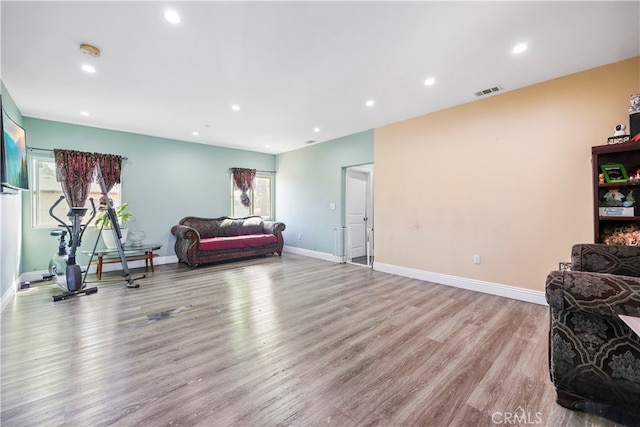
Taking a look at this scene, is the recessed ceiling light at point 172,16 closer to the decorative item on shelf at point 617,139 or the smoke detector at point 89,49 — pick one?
the smoke detector at point 89,49

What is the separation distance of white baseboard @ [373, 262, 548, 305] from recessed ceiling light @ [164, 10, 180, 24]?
14.3ft

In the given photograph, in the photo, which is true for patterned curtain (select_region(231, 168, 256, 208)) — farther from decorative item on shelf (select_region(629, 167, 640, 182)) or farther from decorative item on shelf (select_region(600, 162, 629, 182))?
decorative item on shelf (select_region(629, 167, 640, 182))

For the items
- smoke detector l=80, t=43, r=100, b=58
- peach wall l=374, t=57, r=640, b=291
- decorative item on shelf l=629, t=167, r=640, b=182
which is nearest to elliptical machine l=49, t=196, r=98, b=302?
smoke detector l=80, t=43, r=100, b=58

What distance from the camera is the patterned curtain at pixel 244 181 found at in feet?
21.5

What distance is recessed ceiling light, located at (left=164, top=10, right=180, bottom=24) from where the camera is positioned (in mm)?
1984

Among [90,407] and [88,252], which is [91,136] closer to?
[88,252]

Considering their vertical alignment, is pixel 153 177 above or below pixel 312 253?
above

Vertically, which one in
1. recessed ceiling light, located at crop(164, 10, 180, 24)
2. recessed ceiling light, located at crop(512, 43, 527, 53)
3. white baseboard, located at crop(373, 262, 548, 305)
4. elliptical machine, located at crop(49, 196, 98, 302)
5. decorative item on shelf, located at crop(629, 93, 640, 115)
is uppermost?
recessed ceiling light, located at crop(164, 10, 180, 24)

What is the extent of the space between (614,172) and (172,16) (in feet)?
13.9

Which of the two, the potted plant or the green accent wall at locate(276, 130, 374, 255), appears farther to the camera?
the green accent wall at locate(276, 130, 374, 255)

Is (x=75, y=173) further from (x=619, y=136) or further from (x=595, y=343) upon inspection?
(x=619, y=136)

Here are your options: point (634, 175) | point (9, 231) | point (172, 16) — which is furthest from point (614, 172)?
point (9, 231)

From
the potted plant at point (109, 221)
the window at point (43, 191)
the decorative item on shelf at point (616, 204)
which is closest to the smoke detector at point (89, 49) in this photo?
the potted plant at point (109, 221)

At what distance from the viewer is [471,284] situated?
12.3 feet
